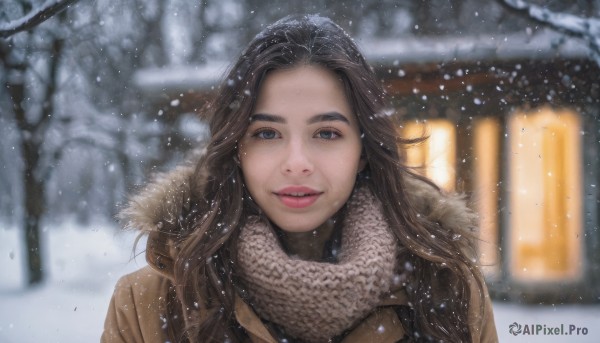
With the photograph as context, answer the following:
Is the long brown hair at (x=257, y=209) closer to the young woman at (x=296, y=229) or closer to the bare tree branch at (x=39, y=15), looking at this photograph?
the young woman at (x=296, y=229)

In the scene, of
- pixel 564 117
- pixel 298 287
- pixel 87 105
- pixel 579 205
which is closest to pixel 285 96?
pixel 298 287

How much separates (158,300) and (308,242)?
0.47m

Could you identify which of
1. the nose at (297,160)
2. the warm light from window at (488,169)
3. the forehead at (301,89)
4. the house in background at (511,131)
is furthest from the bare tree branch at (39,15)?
the warm light from window at (488,169)

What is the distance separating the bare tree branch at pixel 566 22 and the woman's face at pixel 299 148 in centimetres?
227

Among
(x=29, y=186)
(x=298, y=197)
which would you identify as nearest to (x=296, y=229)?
(x=298, y=197)

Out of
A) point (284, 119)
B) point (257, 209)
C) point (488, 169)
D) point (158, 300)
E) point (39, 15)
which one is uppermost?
point (39, 15)

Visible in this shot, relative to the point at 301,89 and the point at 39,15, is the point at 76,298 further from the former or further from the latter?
the point at 301,89

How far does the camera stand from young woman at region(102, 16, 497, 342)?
58.3 inches

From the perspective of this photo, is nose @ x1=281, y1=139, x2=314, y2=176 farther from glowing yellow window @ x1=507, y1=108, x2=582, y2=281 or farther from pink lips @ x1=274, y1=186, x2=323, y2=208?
glowing yellow window @ x1=507, y1=108, x2=582, y2=281

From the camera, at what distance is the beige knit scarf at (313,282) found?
1452 mm

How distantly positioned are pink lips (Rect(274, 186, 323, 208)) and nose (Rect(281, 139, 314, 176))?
0.06 m

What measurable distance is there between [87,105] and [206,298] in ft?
13.8

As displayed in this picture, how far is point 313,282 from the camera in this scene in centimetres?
145

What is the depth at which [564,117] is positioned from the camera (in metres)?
5.42
